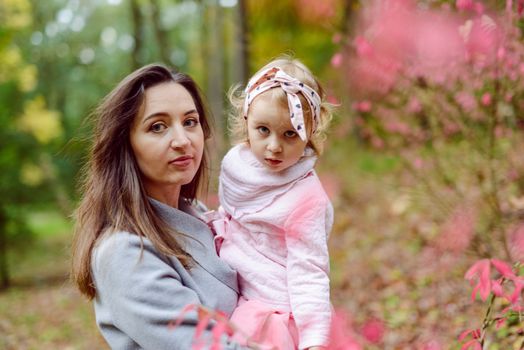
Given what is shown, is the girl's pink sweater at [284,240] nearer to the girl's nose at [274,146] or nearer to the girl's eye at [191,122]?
the girl's nose at [274,146]

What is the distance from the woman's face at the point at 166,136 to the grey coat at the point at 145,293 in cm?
30

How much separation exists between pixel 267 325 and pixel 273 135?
71 centimetres

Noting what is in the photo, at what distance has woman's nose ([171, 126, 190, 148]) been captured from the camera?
6.48 ft

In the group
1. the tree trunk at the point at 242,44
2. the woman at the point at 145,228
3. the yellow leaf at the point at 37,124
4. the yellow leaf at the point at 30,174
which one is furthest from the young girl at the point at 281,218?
the yellow leaf at the point at 37,124

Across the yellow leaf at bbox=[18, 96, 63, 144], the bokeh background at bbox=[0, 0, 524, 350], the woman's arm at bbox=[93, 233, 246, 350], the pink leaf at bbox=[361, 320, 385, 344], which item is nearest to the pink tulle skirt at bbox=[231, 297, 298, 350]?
the woman's arm at bbox=[93, 233, 246, 350]

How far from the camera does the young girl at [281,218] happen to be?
1934 millimetres

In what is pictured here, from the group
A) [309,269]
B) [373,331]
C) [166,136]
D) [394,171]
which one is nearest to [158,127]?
[166,136]

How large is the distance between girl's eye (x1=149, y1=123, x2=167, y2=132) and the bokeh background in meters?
0.62

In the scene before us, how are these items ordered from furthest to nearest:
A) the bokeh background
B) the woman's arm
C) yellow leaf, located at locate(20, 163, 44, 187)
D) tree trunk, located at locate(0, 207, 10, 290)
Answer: yellow leaf, located at locate(20, 163, 44, 187) → tree trunk, located at locate(0, 207, 10, 290) → the bokeh background → the woman's arm

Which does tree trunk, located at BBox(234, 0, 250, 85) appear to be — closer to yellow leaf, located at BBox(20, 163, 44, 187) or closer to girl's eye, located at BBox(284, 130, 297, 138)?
girl's eye, located at BBox(284, 130, 297, 138)

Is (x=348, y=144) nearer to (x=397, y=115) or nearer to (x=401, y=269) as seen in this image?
(x=397, y=115)

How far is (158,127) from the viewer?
2016 mm

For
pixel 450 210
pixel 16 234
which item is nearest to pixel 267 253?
pixel 450 210

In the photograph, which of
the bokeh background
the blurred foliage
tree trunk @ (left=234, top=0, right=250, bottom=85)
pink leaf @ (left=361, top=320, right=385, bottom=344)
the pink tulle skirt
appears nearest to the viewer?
the pink tulle skirt
